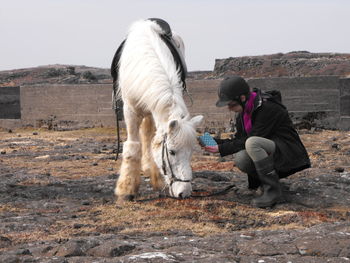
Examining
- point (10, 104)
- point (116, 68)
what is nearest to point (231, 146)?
point (116, 68)

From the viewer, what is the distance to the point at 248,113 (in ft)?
18.1

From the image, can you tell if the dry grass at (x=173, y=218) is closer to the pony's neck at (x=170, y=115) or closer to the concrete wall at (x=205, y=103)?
the pony's neck at (x=170, y=115)

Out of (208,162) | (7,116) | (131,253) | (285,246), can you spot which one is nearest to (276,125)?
(285,246)

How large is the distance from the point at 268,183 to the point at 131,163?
161 centimetres

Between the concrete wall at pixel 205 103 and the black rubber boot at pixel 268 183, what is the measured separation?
8565 mm

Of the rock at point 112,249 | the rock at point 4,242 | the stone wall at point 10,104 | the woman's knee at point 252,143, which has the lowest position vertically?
the stone wall at point 10,104

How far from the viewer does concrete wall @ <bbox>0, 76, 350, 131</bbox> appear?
13.8 m

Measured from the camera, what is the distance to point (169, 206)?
5578mm

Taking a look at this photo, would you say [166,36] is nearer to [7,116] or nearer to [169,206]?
[169,206]

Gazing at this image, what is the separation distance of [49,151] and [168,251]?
26.4 ft

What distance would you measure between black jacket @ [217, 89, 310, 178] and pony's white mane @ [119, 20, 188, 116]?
634 mm

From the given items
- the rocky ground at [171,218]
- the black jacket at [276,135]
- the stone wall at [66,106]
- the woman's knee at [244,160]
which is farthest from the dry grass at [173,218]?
the stone wall at [66,106]

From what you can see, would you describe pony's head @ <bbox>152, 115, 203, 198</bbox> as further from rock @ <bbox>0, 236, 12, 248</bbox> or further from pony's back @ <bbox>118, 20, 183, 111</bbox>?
rock @ <bbox>0, 236, 12, 248</bbox>

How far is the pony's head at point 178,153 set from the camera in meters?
5.26
